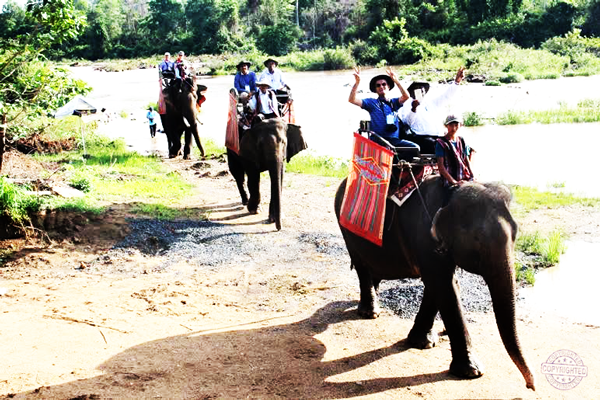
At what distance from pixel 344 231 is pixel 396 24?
56292mm

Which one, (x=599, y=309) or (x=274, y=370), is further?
(x=599, y=309)

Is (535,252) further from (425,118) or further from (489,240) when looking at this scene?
(489,240)

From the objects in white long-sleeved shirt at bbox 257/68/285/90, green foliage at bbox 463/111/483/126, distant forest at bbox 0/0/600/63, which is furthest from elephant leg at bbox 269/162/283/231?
distant forest at bbox 0/0/600/63

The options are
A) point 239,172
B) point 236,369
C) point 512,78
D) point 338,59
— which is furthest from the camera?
point 338,59

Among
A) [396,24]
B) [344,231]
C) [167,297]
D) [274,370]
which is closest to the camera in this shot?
[274,370]

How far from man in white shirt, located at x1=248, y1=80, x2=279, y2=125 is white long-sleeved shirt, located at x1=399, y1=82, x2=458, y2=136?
4.30 meters

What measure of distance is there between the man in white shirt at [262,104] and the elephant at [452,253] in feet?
14.9

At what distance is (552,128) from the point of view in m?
22.2

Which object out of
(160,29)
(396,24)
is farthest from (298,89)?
(160,29)

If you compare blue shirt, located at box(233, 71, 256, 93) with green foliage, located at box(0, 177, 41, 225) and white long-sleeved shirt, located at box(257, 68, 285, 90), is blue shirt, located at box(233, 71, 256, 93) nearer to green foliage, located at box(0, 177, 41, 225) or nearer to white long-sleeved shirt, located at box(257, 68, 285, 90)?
white long-sleeved shirt, located at box(257, 68, 285, 90)

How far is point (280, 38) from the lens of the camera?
74.8 meters

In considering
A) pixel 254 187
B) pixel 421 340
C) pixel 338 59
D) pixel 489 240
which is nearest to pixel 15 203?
pixel 254 187

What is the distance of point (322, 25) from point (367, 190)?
7696cm

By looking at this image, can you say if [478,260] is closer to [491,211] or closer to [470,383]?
[491,211]
